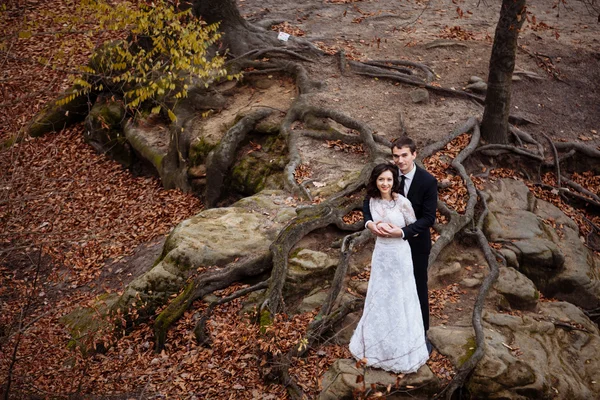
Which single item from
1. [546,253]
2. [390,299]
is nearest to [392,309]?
[390,299]

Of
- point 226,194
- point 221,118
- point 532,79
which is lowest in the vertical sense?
point 226,194

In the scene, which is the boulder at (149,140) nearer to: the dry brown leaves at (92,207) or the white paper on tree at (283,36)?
the dry brown leaves at (92,207)

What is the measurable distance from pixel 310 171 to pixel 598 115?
7.68 metres

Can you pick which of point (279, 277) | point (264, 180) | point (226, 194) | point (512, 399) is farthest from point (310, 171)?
point (512, 399)

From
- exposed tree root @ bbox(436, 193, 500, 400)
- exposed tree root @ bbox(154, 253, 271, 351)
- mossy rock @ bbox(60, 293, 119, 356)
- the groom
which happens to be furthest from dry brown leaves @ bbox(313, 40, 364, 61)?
the groom

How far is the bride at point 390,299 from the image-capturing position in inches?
234

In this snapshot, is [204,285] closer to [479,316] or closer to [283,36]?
[479,316]

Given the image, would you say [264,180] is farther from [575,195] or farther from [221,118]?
[575,195]

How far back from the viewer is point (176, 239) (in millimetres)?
9172

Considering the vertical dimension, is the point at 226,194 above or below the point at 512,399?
below

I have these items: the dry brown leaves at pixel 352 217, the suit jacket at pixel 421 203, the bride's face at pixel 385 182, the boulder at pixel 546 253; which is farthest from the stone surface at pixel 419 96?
the bride's face at pixel 385 182

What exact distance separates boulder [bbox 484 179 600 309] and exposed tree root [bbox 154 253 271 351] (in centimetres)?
386

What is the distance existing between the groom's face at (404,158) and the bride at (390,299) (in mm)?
160

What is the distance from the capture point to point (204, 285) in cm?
853
